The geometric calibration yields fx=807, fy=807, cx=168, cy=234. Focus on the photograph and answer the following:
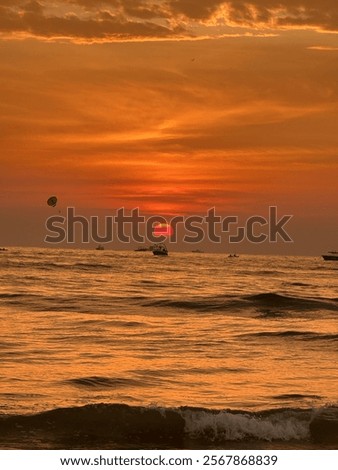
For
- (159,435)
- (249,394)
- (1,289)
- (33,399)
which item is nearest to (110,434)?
(159,435)

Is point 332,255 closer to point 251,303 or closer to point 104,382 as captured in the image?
point 251,303

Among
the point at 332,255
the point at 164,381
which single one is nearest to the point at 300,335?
the point at 164,381

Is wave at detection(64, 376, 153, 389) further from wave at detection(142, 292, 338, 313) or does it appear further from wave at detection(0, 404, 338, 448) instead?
wave at detection(142, 292, 338, 313)

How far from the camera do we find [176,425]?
1452cm

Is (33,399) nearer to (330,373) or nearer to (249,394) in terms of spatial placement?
(249,394)

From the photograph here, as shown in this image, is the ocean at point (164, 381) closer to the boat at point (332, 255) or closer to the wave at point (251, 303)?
the wave at point (251, 303)

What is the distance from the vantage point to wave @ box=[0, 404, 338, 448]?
1395 centimetres

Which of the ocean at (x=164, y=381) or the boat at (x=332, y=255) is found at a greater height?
the ocean at (x=164, y=381)

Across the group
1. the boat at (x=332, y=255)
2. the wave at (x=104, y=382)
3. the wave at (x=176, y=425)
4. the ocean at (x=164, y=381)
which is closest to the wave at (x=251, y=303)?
the ocean at (x=164, y=381)

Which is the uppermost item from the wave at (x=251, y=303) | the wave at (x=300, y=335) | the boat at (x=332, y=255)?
the wave at (x=300, y=335)

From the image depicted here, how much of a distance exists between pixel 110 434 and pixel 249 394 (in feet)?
12.1

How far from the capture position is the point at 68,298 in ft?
134

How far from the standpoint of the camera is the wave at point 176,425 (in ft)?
45.8

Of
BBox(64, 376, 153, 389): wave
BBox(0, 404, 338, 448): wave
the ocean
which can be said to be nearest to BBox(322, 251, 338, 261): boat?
the ocean
